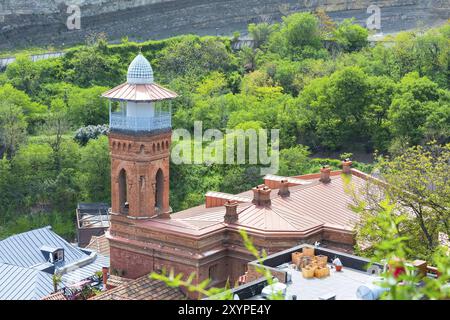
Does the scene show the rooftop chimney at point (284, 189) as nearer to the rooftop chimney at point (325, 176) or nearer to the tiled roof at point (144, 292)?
the rooftop chimney at point (325, 176)

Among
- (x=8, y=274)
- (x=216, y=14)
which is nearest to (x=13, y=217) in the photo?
(x=8, y=274)

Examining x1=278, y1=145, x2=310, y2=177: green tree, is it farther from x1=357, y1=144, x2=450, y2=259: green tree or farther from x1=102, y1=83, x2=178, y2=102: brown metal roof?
x1=357, y1=144, x2=450, y2=259: green tree

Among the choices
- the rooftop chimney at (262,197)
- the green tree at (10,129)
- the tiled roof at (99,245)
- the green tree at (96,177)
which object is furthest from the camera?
the green tree at (10,129)

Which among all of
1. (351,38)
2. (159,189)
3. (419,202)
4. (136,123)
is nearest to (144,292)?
(159,189)

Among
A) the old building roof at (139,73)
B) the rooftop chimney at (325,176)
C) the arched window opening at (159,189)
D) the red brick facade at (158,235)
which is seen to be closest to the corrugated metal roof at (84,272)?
the red brick facade at (158,235)

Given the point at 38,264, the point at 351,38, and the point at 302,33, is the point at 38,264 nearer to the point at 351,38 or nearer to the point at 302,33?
the point at 302,33

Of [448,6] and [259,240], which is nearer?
[259,240]

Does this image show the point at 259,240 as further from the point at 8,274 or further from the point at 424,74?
the point at 424,74

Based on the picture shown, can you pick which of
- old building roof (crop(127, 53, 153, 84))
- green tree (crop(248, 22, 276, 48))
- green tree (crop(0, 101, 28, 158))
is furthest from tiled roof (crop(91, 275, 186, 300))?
green tree (crop(248, 22, 276, 48))
